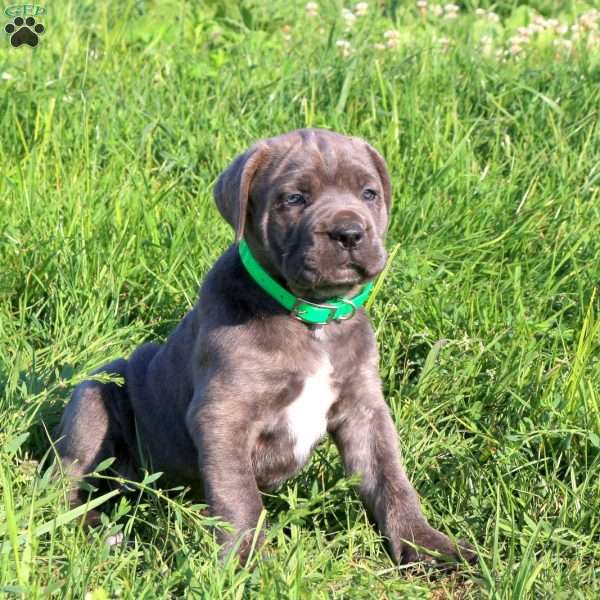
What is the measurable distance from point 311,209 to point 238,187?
0.86ft

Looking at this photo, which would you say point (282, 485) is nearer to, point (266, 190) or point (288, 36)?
point (266, 190)

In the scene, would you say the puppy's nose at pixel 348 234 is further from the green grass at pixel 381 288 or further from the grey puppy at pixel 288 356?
the green grass at pixel 381 288

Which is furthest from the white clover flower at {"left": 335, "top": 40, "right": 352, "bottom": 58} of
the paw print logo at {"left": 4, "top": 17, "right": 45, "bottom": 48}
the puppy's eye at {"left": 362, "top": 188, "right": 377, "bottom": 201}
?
the puppy's eye at {"left": 362, "top": 188, "right": 377, "bottom": 201}

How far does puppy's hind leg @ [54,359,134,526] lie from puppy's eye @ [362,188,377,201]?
111 cm

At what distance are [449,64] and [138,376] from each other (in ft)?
9.90

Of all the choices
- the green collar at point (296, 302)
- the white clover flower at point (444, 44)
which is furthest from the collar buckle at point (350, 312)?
the white clover flower at point (444, 44)

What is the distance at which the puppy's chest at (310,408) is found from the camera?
12.7ft

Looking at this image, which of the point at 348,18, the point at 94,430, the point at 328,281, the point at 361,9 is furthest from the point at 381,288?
the point at 361,9

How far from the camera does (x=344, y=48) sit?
668 cm

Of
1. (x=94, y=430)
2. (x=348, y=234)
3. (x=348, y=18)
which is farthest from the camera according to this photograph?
(x=348, y=18)

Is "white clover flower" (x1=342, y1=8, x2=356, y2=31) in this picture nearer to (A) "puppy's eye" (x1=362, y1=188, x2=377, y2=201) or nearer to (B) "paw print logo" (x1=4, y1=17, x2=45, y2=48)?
(B) "paw print logo" (x1=4, y1=17, x2=45, y2=48)

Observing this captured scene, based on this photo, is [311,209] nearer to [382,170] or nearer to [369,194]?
[369,194]

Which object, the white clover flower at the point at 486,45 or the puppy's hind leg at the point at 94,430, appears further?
the white clover flower at the point at 486,45

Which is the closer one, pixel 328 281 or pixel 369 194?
pixel 328 281
